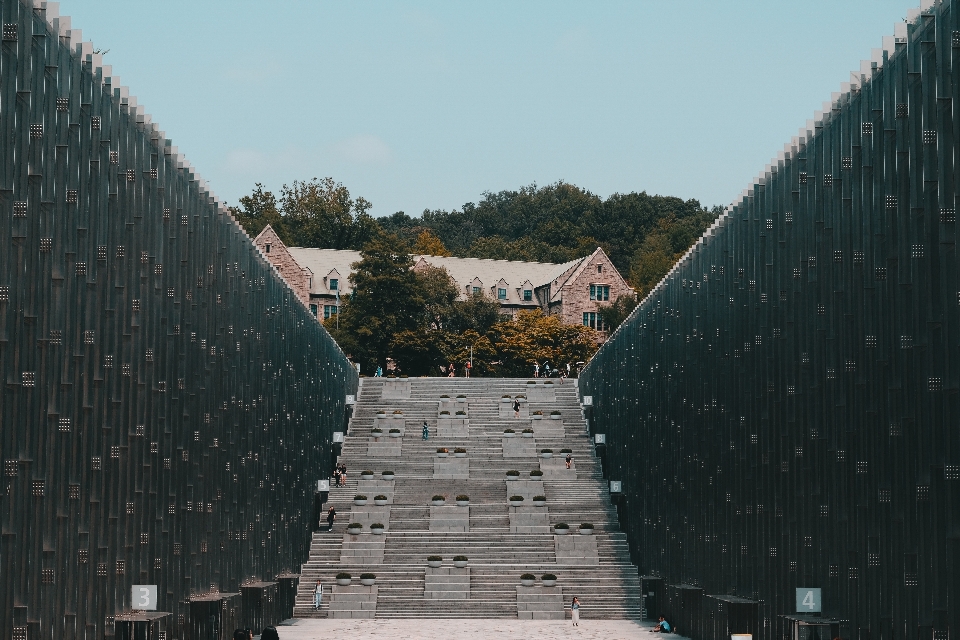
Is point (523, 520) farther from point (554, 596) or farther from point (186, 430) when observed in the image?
point (186, 430)

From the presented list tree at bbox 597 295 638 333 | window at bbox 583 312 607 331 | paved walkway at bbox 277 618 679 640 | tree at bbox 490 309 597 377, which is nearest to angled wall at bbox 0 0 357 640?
paved walkway at bbox 277 618 679 640

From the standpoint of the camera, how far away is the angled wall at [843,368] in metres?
18.2

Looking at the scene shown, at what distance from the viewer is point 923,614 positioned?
60.1 feet

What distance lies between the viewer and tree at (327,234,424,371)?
9406cm

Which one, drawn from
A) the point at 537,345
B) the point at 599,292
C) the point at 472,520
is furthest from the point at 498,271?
the point at 472,520

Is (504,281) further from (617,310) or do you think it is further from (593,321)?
(617,310)

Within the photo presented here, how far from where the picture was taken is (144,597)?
23250 mm

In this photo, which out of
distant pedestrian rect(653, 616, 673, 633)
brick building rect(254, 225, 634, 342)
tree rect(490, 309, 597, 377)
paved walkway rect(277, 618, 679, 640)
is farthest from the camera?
brick building rect(254, 225, 634, 342)

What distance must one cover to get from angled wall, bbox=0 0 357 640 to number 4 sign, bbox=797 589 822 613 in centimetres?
1185

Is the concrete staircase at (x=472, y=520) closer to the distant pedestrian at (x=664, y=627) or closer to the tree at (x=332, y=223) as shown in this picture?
the distant pedestrian at (x=664, y=627)

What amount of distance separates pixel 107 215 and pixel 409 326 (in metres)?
73.7

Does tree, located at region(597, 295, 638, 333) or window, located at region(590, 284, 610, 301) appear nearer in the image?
tree, located at region(597, 295, 638, 333)

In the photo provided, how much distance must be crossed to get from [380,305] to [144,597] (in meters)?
72.4

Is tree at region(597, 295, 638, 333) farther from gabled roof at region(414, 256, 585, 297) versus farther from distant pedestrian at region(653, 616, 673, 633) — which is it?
distant pedestrian at region(653, 616, 673, 633)
